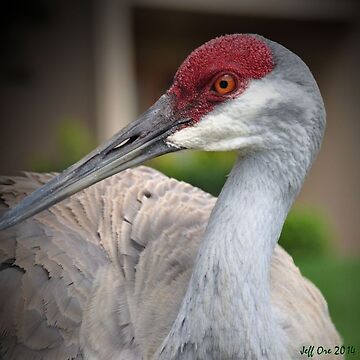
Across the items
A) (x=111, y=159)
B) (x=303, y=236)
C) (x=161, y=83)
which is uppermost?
(x=161, y=83)

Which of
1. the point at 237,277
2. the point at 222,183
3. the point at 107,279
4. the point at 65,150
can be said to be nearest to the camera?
the point at 237,277

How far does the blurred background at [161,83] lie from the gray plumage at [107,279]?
2.40 meters

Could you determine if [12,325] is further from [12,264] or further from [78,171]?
[78,171]

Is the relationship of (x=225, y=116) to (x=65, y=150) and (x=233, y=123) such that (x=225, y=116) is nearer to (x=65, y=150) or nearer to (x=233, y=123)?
(x=233, y=123)

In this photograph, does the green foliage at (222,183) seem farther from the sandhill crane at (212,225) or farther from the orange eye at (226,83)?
the orange eye at (226,83)

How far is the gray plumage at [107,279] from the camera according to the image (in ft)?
7.73

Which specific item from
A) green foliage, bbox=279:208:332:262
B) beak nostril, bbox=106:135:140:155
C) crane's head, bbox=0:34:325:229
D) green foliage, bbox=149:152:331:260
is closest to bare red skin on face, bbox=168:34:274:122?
crane's head, bbox=0:34:325:229

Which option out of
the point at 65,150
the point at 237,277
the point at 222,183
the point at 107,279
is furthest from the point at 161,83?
the point at 237,277

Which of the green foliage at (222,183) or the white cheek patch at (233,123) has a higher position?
the white cheek patch at (233,123)

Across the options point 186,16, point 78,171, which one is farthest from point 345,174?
point 78,171

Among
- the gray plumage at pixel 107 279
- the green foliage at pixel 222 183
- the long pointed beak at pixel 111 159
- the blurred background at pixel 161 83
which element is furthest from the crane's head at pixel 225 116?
the green foliage at pixel 222 183

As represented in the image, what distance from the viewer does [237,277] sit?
2131 mm

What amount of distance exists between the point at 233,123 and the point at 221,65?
15 cm

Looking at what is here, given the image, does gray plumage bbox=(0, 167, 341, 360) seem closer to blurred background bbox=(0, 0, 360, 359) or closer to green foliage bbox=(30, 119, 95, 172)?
blurred background bbox=(0, 0, 360, 359)
